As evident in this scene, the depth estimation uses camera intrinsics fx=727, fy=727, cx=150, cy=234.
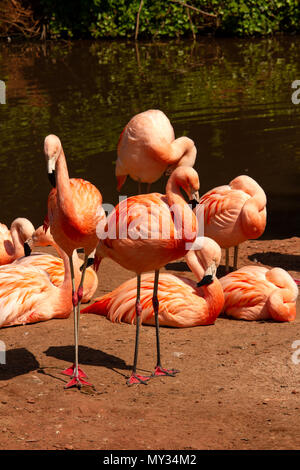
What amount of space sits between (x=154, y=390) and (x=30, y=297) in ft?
4.66

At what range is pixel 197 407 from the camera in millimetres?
3701

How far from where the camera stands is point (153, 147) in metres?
6.52

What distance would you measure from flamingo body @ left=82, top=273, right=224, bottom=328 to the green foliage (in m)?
15.7

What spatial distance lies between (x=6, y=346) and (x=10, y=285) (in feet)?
1.95

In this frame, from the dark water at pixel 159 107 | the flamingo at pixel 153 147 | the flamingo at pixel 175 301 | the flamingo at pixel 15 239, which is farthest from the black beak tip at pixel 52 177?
the dark water at pixel 159 107

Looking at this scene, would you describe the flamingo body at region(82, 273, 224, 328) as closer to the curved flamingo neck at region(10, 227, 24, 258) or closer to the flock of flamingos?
the flock of flamingos

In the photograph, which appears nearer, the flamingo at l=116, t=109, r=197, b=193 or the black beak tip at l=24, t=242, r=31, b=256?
the black beak tip at l=24, t=242, r=31, b=256

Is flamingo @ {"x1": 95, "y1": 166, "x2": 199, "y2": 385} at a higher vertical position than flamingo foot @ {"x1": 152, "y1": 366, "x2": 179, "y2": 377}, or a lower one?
higher

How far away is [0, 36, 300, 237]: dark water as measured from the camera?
8.95 meters

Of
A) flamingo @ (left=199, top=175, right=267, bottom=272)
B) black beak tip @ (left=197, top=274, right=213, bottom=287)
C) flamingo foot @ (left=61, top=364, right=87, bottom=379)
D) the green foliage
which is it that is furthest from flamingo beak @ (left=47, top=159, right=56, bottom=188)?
the green foliage

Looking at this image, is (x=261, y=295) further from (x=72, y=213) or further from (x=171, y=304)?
(x=72, y=213)

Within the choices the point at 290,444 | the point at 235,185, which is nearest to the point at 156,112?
the point at 235,185

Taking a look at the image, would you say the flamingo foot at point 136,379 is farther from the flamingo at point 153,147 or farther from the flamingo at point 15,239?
the flamingo at point 153,147
